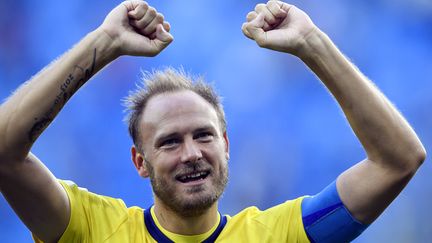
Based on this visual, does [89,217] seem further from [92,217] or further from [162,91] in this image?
[162,91]

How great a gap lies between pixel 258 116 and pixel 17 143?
13.9ft

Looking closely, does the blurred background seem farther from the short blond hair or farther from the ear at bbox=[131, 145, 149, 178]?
the ear at bbox=[131, 145, 149, 178]

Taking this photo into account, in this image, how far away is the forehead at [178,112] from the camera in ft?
11.2

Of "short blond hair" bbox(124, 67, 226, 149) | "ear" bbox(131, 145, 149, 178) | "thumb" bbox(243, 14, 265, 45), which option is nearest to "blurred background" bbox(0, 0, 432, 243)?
"short blond hair" bbox(124, 67, 226, 149)

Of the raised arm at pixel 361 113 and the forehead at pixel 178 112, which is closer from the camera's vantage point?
the raised arm at pixel 361 113

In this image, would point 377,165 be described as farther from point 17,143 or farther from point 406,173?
point 17,143

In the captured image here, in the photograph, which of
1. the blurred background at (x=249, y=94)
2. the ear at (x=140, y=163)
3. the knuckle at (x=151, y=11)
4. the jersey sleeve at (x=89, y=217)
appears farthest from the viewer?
the blurred background at (x=249, y=94)

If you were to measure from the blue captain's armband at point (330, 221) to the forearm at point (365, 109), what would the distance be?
26cm

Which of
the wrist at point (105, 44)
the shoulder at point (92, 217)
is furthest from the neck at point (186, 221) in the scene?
the wrist at point (105, 44)

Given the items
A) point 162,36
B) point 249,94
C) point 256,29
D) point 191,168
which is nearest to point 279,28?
point 256,29

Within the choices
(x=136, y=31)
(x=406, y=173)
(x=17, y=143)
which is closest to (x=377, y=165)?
(x=406, y=173)

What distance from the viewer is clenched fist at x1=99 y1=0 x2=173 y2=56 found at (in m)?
3.11

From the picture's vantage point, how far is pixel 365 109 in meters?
3.06

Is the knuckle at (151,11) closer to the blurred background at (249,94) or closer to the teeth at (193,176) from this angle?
the teeth at (193,176)
